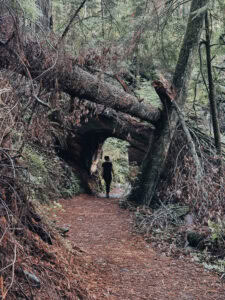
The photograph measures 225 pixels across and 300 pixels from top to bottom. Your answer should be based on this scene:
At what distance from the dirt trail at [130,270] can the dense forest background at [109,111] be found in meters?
0.89

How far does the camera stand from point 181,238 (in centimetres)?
788

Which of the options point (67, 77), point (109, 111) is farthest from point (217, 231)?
point (109, 111)

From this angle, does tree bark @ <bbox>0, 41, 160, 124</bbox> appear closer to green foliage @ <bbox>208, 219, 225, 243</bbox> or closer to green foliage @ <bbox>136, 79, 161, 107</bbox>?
green foliage @ <bbox>136, 79, 161, 107</bbox>

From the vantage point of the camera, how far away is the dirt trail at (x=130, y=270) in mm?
5230

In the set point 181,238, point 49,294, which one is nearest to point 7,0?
point 49,294

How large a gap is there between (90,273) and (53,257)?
3.95ft

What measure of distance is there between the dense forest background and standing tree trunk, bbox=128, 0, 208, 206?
0.03 metres

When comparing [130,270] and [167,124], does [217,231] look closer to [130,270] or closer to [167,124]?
[130,270]

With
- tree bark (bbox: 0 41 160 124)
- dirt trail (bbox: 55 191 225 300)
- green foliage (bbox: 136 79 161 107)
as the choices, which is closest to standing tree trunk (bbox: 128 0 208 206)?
tree bark (bbox: 0 41 160 124)

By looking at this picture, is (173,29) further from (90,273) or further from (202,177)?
(90,273)

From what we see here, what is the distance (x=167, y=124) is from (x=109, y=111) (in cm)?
283

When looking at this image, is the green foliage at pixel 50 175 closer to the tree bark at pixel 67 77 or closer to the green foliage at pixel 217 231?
the tree bark at pixel 67 77

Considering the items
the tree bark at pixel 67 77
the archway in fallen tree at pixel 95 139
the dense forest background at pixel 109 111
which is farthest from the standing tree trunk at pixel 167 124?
the archway in fallen tree at pixel 95 139

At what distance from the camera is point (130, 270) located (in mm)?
6133
